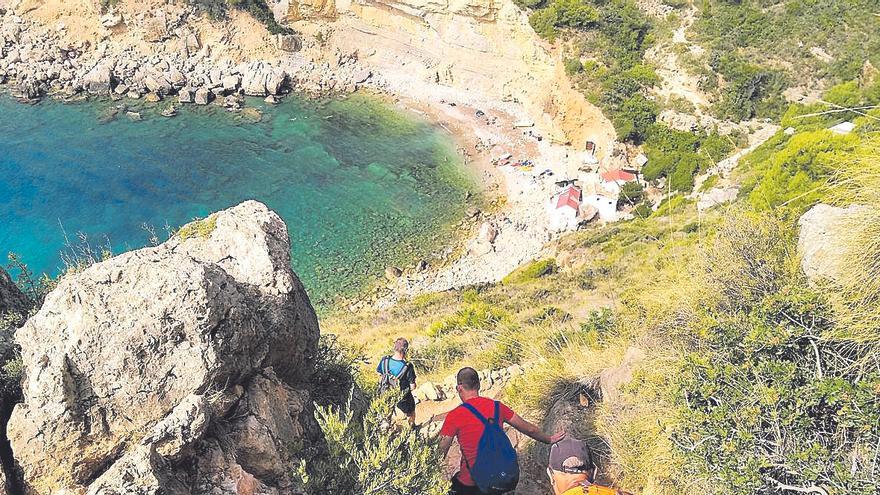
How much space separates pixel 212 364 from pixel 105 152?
3563 cm

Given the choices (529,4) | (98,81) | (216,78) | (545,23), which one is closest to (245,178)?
(216,78)

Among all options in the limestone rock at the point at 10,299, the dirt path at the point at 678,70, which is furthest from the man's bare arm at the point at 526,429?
the dirt path at the point at 678,70

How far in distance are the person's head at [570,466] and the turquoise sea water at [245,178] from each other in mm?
20459

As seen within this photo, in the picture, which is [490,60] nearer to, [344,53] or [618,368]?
[344,53]

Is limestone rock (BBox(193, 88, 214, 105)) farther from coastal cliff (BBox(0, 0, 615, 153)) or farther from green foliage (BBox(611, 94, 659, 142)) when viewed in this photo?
green foliage (BBox(611, 94, 659, 142))

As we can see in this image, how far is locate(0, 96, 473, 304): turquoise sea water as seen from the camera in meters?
26.4

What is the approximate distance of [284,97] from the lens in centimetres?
4041

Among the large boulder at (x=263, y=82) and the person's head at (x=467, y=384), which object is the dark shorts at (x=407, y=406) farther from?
the large boulder at (x=263, y=82)

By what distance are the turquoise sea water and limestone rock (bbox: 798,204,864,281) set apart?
66.2 ft

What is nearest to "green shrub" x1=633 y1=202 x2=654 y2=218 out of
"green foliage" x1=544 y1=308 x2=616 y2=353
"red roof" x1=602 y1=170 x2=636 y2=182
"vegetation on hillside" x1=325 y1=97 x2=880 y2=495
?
"red roof" x1=602 y1=170 x2=636 y2=182

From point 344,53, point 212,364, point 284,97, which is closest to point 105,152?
A: point 284,97

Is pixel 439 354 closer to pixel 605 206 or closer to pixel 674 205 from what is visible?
pixel 674 205

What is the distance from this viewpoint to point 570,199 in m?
27.2

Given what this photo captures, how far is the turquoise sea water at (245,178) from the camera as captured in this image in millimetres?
26406
